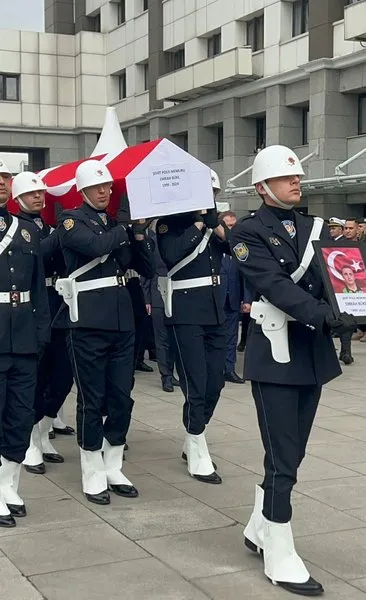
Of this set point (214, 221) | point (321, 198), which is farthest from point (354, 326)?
point (321, 198)

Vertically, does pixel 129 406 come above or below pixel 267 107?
below

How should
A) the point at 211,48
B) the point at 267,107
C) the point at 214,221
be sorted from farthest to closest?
the point at 211,48 → the point at 267,107 → the point at 214,221

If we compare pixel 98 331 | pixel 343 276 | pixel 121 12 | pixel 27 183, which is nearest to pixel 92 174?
pixel 27 183

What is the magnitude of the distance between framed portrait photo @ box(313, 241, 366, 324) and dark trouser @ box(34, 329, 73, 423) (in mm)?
3022

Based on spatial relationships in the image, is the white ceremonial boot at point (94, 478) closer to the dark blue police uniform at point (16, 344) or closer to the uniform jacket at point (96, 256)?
the dark blue police uniform at point (16, 344)

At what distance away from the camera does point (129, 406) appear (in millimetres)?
6051

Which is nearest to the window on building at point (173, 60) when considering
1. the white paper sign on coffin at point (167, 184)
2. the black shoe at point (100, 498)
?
the white paper sign on coffin at point (167, 184)

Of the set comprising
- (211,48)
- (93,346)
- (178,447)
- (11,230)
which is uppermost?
(211,48)

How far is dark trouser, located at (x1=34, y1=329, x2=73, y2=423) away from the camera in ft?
22.8

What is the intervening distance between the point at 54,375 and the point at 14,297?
1.58 m

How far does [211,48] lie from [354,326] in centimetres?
2784

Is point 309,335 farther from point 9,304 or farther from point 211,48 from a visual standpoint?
point 211,48

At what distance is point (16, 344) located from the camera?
5465 millimetres

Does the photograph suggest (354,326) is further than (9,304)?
No
